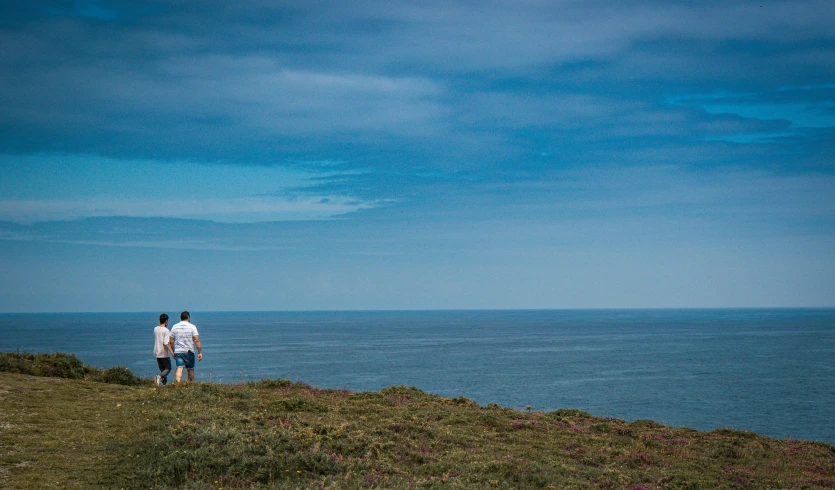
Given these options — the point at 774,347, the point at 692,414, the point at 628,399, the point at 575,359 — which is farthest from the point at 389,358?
the point at 774,347

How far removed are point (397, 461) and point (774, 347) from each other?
151829mm

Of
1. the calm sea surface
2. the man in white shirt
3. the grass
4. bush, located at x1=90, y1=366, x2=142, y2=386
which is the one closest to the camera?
the grass

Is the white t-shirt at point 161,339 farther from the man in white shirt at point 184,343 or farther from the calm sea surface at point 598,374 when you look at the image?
the calm sea surface at point 598,374

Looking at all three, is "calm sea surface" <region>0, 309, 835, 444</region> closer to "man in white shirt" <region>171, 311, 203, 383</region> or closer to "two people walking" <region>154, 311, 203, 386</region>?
"two people walking" <region>154, 311, 203, 386</region>

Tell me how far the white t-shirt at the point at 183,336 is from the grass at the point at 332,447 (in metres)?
2.00

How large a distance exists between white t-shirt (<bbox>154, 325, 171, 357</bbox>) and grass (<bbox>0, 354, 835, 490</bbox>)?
72.7 inches

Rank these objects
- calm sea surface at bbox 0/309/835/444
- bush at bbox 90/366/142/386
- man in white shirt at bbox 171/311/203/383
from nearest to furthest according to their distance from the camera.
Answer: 1. man in white shirt at bbox 171/311/203/383
2. bush at bbox 90/366/142/386
3. calm sea surface at bbox 0/309/835/444

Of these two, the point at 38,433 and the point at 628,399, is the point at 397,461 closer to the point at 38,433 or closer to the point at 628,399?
the point at 38,433

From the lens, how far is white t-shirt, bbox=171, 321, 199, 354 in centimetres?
2314

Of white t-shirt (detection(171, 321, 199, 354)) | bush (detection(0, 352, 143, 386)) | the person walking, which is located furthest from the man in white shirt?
bush (detection(0, 352, 143, 386))

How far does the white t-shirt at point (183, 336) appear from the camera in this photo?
23141 mm

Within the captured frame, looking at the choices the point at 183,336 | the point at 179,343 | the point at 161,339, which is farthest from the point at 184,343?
the point at 161,339

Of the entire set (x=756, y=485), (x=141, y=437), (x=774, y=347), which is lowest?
(x=774, y=347)

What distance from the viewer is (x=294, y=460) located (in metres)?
14.7
